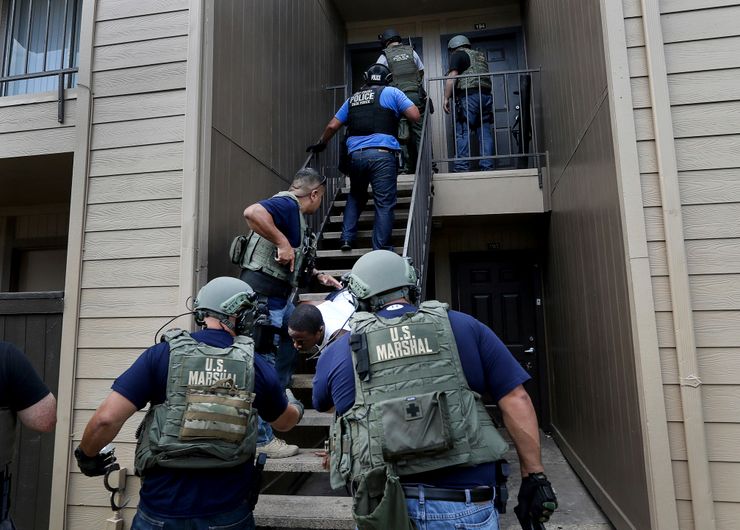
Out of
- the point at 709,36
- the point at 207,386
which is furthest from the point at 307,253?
the point at 709,36

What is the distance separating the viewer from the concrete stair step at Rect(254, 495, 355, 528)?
2.42 metres

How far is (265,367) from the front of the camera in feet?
6.67

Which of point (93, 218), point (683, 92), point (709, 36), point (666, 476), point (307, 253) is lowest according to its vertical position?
point (666, 476)

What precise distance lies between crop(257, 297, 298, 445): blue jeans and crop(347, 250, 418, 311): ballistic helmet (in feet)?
3.75

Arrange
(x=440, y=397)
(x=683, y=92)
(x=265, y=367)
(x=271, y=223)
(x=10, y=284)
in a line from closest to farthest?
(x=440, y=397) < (x=265, y=367) < (x=683, y=92) < (x=271, y=223) < (x=10, y=284)

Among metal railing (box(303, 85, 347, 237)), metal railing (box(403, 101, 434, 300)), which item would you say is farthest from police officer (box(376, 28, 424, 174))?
metal railing (box(303, 85, 347, 237))

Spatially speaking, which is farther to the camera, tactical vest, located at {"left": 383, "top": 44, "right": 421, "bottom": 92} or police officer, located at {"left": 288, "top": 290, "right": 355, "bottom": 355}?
tactical vest, located at {"left": 383, "top": 44, "right": 421, "bottom": 92}

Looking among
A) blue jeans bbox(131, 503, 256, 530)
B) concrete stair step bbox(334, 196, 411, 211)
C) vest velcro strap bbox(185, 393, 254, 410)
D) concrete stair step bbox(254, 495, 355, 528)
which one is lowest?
concrete stair step bbox(254, 495, 355, 528)

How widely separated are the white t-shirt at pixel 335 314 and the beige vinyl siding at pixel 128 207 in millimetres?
878

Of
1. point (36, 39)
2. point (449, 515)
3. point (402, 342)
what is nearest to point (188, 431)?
point (402, 342)

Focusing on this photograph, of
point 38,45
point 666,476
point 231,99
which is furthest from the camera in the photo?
point 38,45

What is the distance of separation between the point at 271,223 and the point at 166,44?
1444mm

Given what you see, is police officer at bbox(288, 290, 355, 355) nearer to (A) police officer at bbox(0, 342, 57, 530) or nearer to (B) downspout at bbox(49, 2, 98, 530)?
(A) police officer at bbox(0, 342, 57, 530)

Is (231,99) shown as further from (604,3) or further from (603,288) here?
(603,288)
